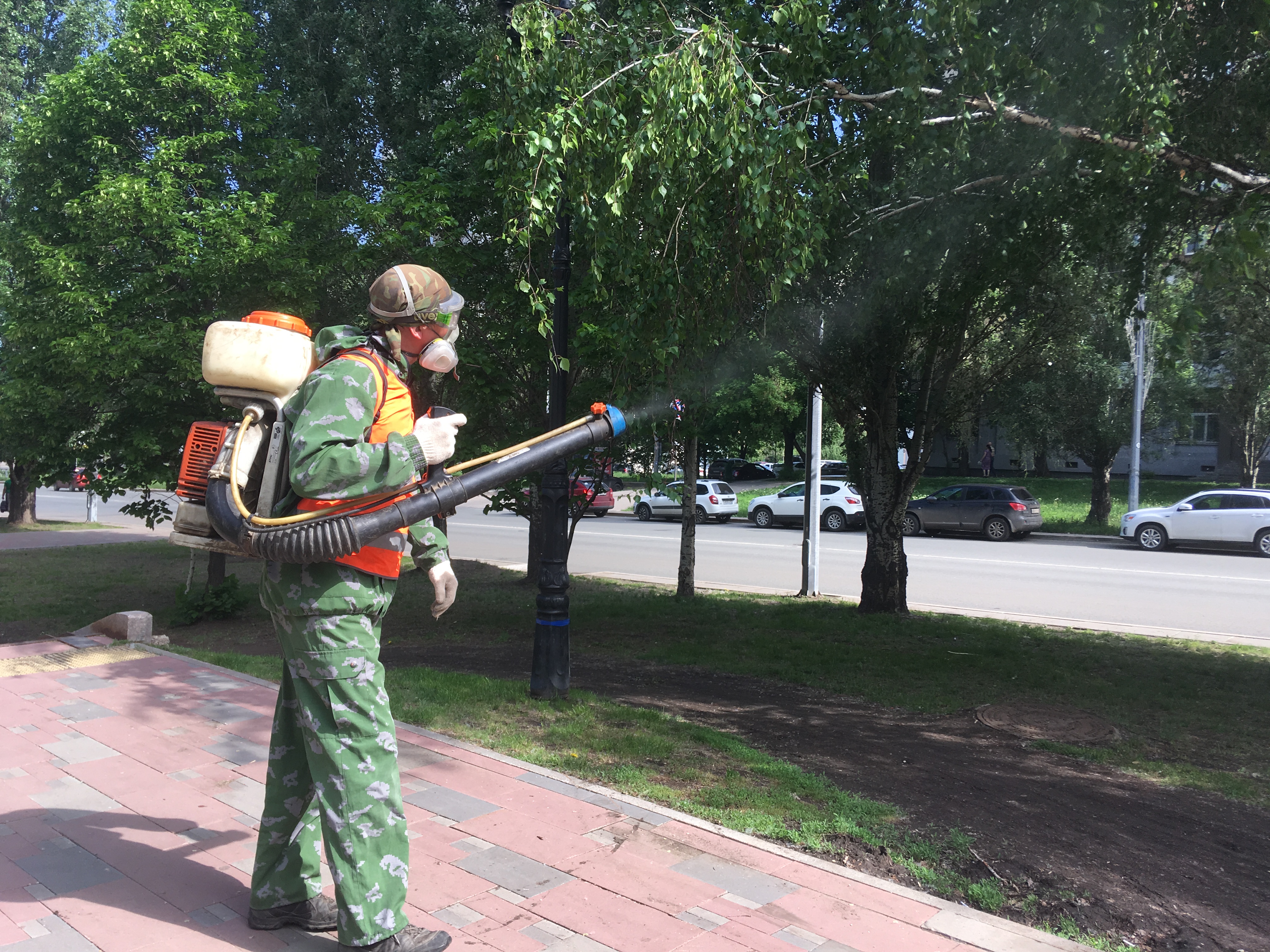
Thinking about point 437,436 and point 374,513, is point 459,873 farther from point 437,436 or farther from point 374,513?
point 437,436

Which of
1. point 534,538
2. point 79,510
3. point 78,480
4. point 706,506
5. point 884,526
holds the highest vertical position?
point 78,480

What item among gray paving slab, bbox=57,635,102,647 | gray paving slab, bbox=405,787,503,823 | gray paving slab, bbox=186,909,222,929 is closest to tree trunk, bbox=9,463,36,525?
gray paving slab, bbox=57,635,102,647

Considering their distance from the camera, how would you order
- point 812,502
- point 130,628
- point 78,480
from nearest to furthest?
point 130,628 < point 78,480 < point 812,502

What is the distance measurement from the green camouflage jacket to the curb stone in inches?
85.7

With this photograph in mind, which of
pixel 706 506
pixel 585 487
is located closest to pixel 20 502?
pixel 706 506

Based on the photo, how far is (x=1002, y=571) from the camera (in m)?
17.0

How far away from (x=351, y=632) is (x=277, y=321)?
3.38ft

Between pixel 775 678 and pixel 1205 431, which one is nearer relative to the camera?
pixel 775 678

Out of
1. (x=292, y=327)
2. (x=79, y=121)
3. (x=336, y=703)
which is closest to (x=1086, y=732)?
(x=336, y=703)

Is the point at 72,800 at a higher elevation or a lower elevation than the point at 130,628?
lower

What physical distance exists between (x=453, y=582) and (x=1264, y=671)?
8278mm

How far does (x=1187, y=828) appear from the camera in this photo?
4.63 meters

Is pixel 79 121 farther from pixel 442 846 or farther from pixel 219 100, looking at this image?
pixel 442 846

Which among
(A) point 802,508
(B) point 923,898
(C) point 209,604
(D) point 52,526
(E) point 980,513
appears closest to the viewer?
(B) point 923,898
